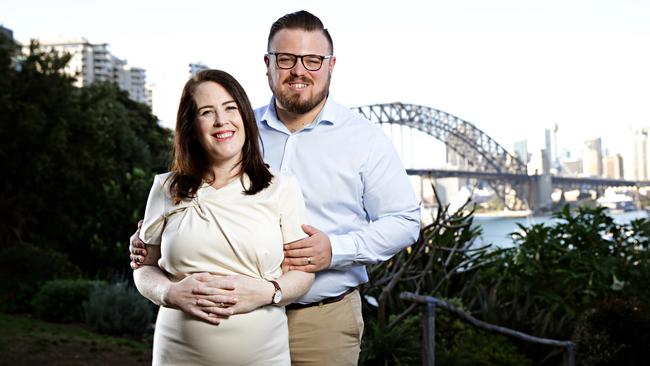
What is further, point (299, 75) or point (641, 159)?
point (641, 159)

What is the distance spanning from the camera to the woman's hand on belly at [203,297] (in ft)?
5.61

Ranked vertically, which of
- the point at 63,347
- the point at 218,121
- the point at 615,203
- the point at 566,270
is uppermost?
the point at 218,121

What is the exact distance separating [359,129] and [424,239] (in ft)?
9.06

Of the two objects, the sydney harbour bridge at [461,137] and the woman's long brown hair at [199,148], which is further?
the sydney harbour bridge at [461,137]

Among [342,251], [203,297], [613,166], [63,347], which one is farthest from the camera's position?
[613,166]

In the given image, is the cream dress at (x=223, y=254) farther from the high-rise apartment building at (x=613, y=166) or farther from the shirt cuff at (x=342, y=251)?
the high-rise apartment building at (x=613, y=166)

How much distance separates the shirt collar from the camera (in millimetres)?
2176

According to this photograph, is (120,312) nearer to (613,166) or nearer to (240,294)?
(240,294)

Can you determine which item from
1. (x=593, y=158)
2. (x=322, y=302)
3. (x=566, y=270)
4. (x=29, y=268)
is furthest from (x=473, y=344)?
(x=593, y=158)

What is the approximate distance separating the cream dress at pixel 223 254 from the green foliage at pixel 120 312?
573cm

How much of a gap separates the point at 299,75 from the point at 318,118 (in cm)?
16

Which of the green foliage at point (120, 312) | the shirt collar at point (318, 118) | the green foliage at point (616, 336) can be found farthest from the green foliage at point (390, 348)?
the green foliage at point (120, 312)

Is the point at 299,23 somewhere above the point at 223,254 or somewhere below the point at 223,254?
above

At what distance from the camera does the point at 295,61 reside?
2.06 metres
